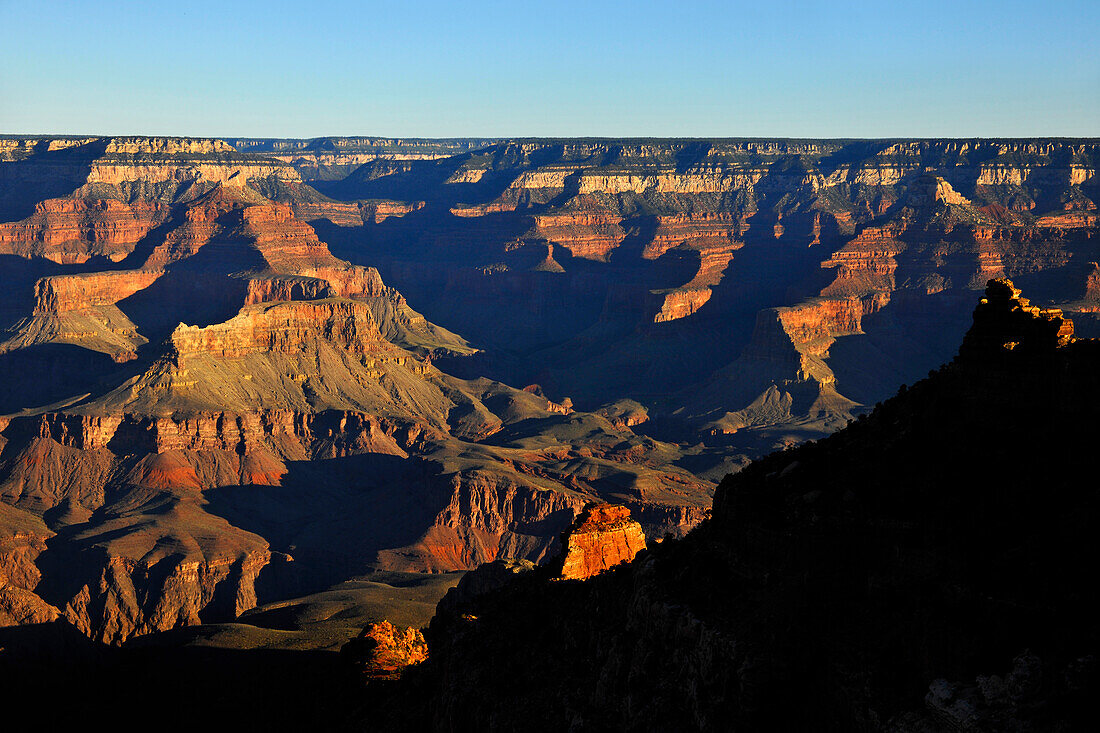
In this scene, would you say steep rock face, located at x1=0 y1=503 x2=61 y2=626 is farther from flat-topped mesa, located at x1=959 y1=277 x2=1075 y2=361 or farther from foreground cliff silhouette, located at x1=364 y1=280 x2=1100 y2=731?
flat-topped mesa, located at x1=959 y1=277 x2=1075 y2=361

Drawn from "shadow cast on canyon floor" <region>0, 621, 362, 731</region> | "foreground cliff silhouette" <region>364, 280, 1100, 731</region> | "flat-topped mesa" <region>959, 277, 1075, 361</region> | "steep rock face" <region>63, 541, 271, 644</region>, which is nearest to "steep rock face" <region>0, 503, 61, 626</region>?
"steep rock face" <region>63, 541, 271, 644</region>

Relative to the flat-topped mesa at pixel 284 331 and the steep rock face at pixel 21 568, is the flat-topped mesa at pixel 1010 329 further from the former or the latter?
the flat-topped mesa at pixel 284 331

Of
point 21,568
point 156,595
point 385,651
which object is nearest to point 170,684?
point 385,651

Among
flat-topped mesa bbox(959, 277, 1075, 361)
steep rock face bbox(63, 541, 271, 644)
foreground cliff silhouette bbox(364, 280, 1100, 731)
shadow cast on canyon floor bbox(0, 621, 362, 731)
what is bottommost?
steep rock face bbox(63, 541, 271, 644)

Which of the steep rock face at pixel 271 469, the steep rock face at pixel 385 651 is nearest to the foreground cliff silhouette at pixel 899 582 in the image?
the steep rock face at pixel 385 651

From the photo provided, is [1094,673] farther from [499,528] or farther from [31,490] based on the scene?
[31,490]

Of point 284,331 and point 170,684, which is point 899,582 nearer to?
point 170,684

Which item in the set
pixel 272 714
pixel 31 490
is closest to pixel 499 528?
pixel 31 490

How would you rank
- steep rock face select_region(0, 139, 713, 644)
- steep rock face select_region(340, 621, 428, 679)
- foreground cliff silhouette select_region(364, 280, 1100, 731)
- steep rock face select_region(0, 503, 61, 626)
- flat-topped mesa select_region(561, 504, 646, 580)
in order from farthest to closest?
steep rock face select_region(0, 139, 713, 644) → steep rock face select_region(0, 503, 61, 626) → steep rock face select_region(340, 621, 428, 679) → flat-topped mesa select_region(561, 504, 646, 580) → foreground cliff silhouette select_region(364, 280, 1100, 731)
